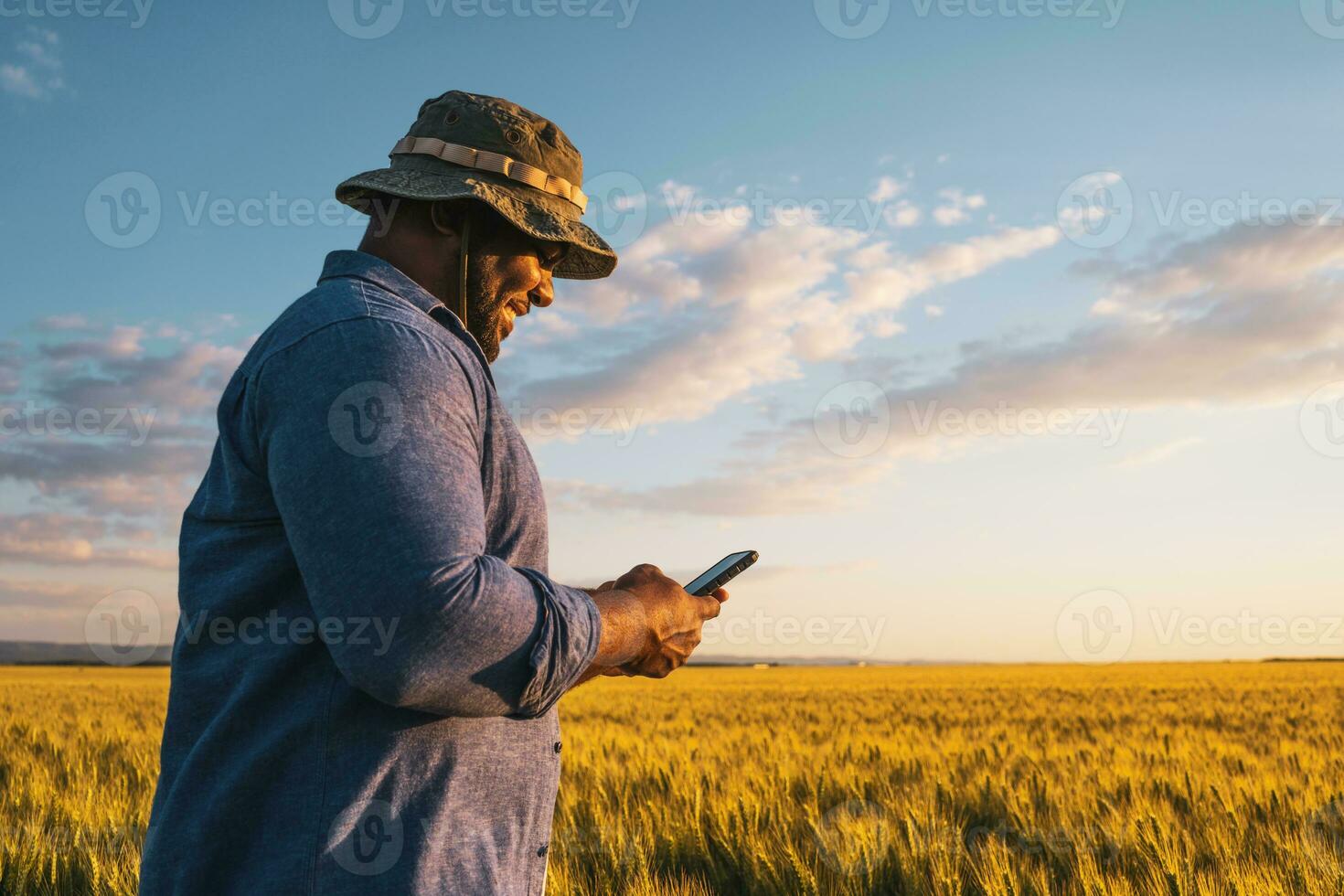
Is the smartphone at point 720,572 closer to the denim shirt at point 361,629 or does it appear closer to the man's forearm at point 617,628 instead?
the man's forearm at point 617,628

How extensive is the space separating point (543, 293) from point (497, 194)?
250 mm

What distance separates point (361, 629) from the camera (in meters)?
1.28

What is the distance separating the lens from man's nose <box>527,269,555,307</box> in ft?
6.29

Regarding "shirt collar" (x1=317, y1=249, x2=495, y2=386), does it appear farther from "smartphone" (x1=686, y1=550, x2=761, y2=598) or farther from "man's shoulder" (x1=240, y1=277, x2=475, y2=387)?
"smartphone" (x1=686, y1=550, x2=761, y2=598)

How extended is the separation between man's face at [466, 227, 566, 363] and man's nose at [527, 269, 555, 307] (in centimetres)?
1

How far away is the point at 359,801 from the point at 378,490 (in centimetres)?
48

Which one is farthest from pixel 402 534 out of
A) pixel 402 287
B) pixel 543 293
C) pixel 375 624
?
pixel 543 293

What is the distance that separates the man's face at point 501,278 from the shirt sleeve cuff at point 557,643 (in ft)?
1.85

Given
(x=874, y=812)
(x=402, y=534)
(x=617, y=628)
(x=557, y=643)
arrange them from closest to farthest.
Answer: (x=402, y=534), (x=557, y=643), (x=617, y=628), (x=874, y=812)

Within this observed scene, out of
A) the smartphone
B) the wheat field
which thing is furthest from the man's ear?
the wheat field

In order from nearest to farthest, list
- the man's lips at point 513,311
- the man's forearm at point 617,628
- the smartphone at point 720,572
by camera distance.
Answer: the man's forearm at point 617,628
the man's lips at point 513,311
the smartphone at point 720,572

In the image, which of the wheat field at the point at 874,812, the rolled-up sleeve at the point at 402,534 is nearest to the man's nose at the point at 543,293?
the rolled-up sleeve at the point at 402,534

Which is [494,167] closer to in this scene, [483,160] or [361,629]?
[483,160]

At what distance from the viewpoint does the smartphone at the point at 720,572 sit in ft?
6.53
